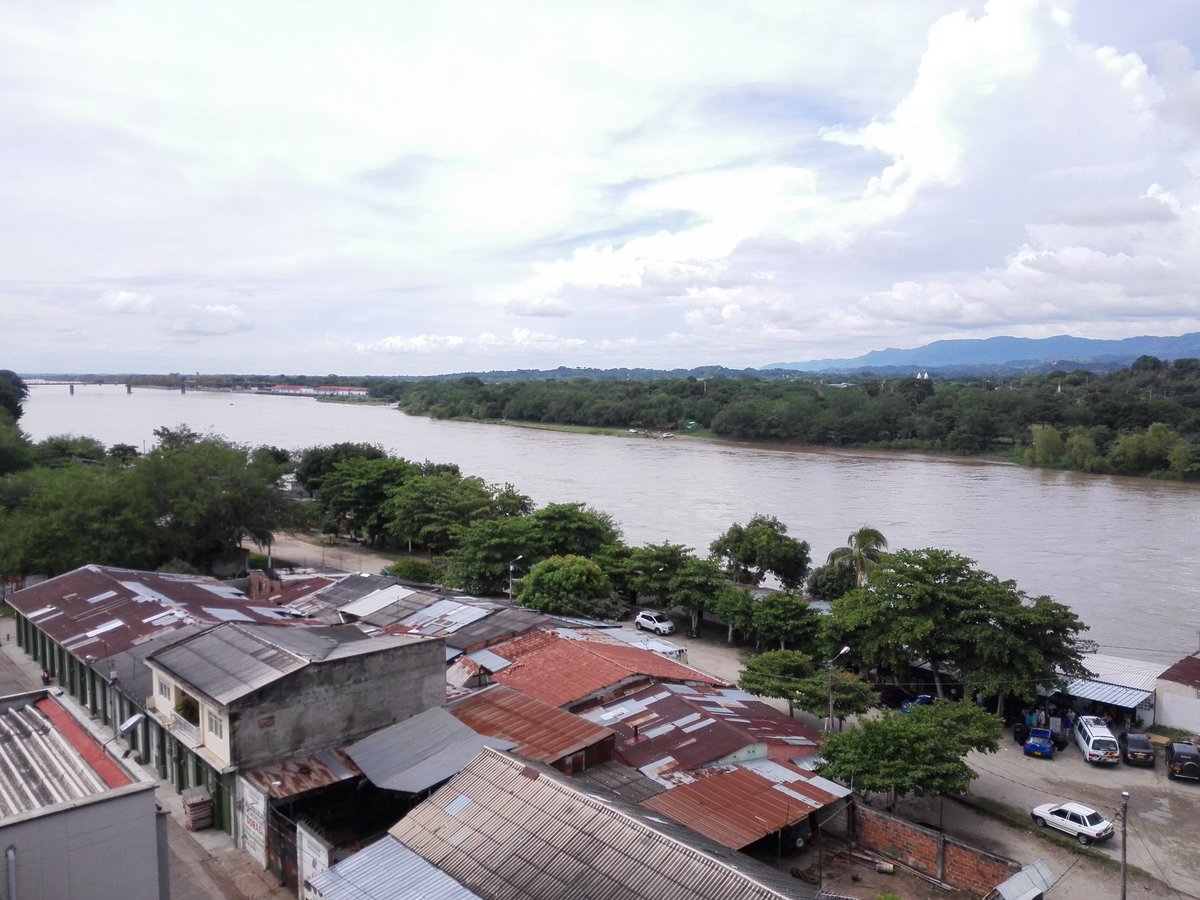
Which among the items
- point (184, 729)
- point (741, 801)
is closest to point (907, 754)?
point (741, 801)

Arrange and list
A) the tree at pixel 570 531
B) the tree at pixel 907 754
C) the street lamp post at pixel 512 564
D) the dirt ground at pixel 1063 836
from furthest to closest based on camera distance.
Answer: the tree at pixel 570 531, the street lamp post at pixel 512 564, the tree at pixel 907 754, the dirt ground at pixel 1063 836

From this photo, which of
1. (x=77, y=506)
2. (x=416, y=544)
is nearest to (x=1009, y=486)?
(x=416, y=544)

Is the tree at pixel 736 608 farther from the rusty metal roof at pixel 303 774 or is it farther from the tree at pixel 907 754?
the rusty metal roof at pixel 303 774

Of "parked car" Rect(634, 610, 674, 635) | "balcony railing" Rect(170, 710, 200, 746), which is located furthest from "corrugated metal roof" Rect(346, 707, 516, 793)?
"parked car" Rect(634, 610, 674, 635)

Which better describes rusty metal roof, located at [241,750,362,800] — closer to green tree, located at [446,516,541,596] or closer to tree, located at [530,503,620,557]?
green tree, located at [446,516,541,596]

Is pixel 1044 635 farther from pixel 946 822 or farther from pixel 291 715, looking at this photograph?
pixel 291 715

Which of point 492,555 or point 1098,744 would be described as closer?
point 1098,744

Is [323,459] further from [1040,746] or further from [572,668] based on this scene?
[1040,746]

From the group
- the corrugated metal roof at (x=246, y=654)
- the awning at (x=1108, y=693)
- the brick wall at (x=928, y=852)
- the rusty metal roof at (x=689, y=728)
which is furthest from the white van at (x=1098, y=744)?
the corrugated metal roof at (x=246, y=654)
